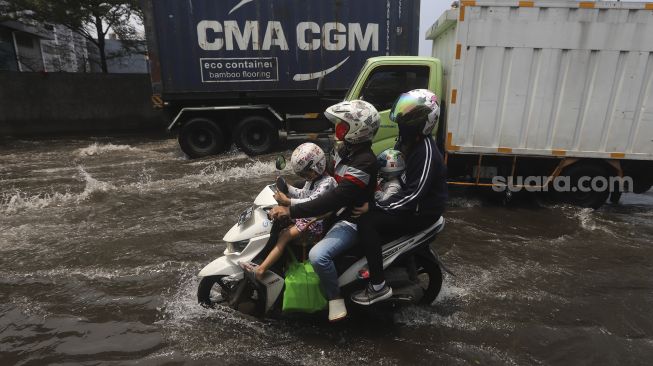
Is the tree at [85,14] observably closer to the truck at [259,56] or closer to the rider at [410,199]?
the truck at [259,56]

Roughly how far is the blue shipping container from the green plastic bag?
290 inches

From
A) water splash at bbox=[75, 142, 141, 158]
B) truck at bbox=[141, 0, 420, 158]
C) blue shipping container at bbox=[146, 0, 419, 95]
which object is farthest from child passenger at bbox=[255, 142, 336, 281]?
water splash at bbox=[75, 142, 141, 158]

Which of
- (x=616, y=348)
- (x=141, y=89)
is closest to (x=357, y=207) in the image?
(x=616, y=348)

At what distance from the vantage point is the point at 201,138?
32.7 ft

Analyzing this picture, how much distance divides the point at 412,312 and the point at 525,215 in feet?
10.8

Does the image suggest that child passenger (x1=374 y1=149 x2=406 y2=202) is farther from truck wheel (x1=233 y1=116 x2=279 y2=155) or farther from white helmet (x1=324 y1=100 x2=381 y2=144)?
truck wheel (x1=233 y1=116 x2=279 y2=155)

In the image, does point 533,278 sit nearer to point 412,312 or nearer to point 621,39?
point 412,312

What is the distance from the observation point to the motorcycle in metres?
2.90

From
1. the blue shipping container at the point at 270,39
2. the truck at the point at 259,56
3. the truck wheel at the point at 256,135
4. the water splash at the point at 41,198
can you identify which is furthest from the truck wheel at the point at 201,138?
the water splash at the point at 41,198

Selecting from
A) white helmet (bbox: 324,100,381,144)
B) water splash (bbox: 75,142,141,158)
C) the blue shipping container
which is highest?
the blue shipping container

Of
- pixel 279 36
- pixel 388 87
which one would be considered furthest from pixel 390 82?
pixel 279 36

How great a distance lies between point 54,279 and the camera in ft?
13.0

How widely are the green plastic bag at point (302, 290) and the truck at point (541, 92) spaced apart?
3350mm

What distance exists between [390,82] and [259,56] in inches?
178
